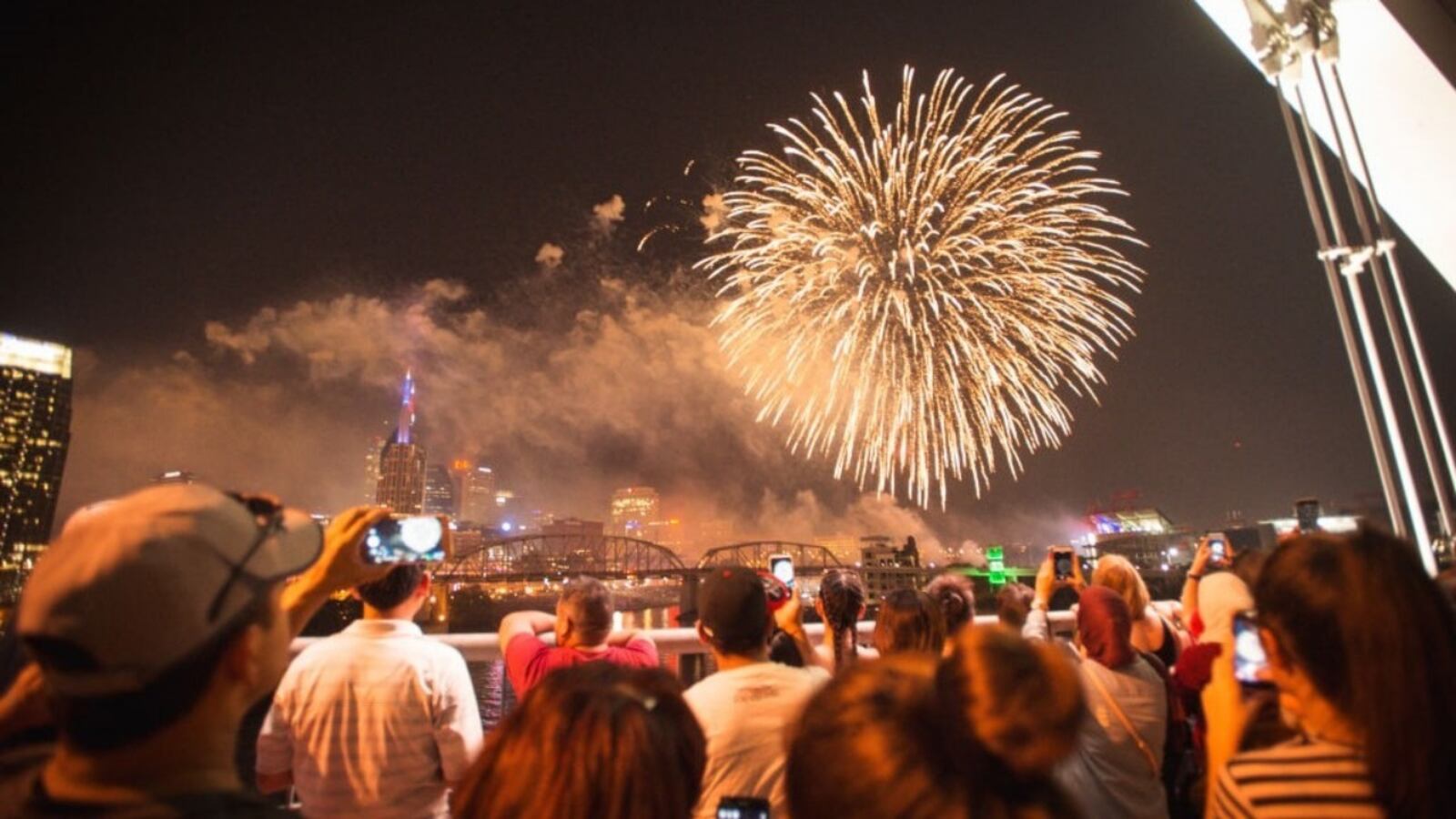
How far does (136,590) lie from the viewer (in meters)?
1.12

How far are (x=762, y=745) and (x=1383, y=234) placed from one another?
6575 millimetres

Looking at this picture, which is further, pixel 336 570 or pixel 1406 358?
pixel 1406 358

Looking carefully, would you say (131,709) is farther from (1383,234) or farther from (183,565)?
(1383,234)

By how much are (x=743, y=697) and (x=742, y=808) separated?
0.83m

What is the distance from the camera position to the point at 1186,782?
331cm

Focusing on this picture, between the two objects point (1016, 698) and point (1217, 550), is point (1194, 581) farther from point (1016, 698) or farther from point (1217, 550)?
point (1016, 698)

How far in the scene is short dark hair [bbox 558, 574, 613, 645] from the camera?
3.14m

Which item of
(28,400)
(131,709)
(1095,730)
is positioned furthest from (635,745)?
(28,400)

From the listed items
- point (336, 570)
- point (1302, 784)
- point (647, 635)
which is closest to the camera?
point (1302, 784)

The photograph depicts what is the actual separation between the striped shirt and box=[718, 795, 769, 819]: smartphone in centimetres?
109

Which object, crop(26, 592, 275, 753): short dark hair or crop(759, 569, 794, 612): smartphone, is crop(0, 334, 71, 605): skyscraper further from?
crop(26, 592, 275, 753): short dark hair

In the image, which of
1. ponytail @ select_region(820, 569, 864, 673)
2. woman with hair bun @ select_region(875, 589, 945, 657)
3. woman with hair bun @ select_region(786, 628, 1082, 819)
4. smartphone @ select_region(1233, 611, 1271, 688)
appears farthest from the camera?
ponytail @ select_region(820, 569, 864, 673)

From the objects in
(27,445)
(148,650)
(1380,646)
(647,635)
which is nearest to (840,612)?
(647,635)

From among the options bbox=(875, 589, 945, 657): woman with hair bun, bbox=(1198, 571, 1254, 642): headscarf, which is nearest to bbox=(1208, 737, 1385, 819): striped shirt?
bbox=(1198, 571, 1254, 642): headscarf
